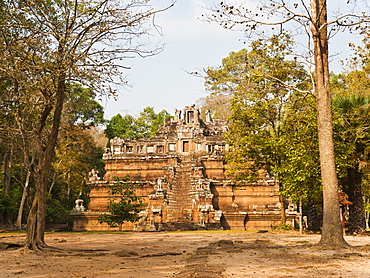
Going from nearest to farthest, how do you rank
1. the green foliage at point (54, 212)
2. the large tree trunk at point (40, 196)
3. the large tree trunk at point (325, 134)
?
1. the large tree trunk at point (325, 134)
2. the large tree trunk at point (40, 196)
3. the green foliage at point (54, 212)

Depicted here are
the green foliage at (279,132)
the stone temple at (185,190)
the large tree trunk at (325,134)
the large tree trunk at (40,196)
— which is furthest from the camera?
the stone temple at (185,190)

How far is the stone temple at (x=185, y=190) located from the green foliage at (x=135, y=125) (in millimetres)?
14500

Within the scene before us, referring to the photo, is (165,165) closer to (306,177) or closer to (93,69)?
(306,177)

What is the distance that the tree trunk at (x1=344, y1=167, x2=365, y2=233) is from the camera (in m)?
19.7

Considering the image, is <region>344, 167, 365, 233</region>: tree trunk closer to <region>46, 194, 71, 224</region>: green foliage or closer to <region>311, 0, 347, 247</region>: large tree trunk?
<region>311, 0, 347, 247</region>: large tree trunk

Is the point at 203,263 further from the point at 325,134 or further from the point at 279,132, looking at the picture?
the point at 279,132

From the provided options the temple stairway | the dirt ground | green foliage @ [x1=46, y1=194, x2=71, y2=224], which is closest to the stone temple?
the temple stairway

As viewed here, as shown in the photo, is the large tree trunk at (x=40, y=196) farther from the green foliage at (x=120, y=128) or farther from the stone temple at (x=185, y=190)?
the green foliage at (x=120, y=128)

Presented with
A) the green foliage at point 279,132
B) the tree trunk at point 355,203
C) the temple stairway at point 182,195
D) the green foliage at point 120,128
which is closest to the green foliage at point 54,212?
the temple stairway at point 182,195

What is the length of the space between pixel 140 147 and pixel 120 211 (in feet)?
59.9

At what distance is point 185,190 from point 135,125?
30.4m

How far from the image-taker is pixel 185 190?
31516mm

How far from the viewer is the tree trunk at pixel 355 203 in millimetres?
19656

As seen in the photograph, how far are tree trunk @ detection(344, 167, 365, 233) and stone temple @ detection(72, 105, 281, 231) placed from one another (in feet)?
25.8
